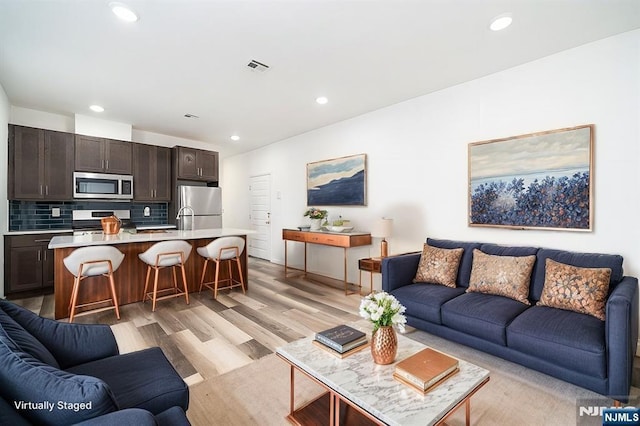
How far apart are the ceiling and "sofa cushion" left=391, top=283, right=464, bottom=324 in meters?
2.23

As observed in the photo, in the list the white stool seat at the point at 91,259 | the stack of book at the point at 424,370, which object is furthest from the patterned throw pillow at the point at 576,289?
the white stool seat at the point at 91,259

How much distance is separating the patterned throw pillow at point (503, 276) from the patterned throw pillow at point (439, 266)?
185 millimetres

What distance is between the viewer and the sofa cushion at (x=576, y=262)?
2262mm

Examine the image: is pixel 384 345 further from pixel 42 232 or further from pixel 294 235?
pixel 42 232

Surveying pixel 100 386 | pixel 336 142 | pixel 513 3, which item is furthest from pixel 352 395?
pixel 336 142

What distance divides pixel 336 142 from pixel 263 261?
124 inches

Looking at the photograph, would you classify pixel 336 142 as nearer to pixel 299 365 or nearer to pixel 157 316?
pixel 157 316

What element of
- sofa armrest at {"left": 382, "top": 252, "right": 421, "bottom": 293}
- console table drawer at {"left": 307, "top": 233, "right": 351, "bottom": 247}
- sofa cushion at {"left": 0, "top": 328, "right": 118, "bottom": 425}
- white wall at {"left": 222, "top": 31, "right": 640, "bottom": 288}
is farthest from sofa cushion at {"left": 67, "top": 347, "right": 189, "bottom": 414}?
white wall at {"left": 222, "top": 31, "right": 640, "bottom": 288}

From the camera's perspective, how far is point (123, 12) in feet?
6.98

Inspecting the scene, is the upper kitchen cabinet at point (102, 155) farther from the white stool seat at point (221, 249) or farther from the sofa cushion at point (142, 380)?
the sofa cushion at point (142, 380)

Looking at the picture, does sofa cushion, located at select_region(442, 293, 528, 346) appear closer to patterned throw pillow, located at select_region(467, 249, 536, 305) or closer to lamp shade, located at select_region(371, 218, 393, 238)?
patterned throw pillow, located at select_region(467, 249, 536, 305)

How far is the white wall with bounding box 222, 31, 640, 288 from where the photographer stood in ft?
7.95

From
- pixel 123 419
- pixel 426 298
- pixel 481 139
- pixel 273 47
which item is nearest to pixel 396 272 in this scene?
pixel 426 298

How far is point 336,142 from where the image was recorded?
4.92 m
